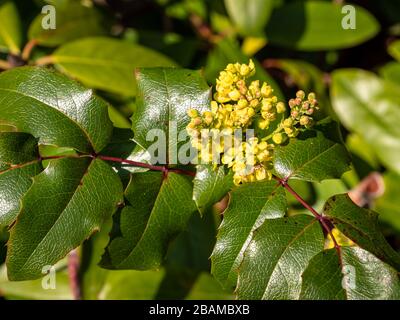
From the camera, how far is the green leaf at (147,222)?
1287mm

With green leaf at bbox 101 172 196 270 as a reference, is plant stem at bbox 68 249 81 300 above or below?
below

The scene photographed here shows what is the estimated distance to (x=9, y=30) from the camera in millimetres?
2207

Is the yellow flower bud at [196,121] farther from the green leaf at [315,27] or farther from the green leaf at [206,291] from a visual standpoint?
the green leaf at [315,27]

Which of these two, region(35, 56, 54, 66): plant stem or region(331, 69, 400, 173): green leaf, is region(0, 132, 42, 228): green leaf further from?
region(331, 69, 400, 173): green leaf

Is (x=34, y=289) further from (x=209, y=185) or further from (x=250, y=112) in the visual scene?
(x=250, y=112)

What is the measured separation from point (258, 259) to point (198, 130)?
0.31 meters

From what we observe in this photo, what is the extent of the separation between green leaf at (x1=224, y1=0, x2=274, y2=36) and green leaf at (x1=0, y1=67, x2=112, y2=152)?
1.15 metres

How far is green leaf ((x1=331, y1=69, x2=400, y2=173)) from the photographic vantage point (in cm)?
256

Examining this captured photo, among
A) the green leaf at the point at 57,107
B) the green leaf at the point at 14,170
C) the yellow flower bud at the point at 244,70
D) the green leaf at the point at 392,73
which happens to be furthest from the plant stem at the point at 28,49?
the green leaf at the point at 392,73

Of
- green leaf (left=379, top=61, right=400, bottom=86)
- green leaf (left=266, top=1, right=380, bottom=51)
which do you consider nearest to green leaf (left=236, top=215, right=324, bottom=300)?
green leaf (left=266, top=1, right=380, bottom=51)

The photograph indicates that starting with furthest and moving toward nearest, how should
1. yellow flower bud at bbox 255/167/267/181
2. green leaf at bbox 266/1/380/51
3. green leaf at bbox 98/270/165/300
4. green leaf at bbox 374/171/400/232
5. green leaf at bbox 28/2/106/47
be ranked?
green leaf at bbox 266/1/380/51, green leaf at bbox 374/171/400/232, green leaf at bbox 28/2/106/47, green leaf at bbox 98/270/165/300, yellow flower bud at bbox 255/167/267/181

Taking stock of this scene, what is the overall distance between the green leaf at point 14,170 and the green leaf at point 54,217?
0.05m

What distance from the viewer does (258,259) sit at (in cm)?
117
